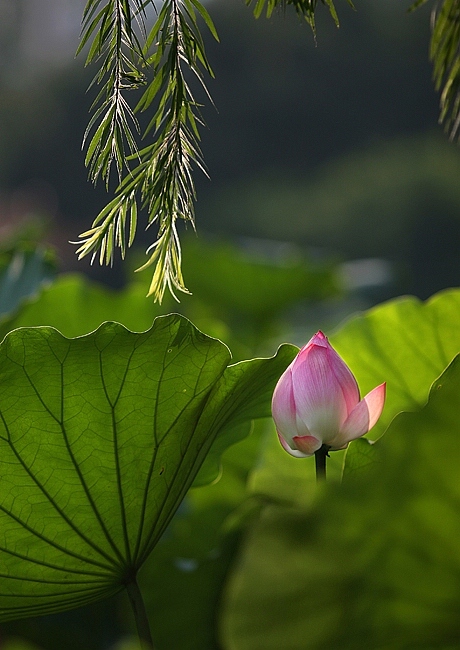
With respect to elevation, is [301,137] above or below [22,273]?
below

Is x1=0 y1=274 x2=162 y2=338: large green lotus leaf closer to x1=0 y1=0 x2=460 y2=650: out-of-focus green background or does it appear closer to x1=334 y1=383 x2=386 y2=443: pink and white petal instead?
x1=0 y1=0 x2=460 y2=650: out-of-focus green background

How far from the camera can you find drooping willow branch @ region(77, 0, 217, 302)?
0.43 metres

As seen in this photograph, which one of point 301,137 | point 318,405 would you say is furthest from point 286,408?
point 301,137

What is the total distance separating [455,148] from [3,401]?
6.05 meters

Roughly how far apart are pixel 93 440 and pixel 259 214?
253 inches

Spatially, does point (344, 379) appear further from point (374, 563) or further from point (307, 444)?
point (374, 563)

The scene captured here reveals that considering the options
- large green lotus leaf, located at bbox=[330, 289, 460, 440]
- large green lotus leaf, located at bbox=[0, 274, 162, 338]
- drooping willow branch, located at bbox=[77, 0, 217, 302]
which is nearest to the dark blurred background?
large green lotus leaf, located at bbox=[0, 274, 162, 338]

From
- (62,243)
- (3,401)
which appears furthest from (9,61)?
(3,401)

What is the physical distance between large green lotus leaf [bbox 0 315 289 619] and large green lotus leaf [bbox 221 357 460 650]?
0.16m

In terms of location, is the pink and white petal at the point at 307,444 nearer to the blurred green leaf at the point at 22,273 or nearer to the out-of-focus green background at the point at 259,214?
the out-of-focus green background at the point at 259,214

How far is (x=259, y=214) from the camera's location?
676 cm

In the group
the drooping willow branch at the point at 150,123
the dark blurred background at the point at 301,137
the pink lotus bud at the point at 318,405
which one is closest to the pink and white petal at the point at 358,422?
the pink lotus bud at the point at 318,405

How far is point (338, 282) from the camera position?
1.94m

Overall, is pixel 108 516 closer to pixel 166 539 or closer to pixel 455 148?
pixel 166 539
